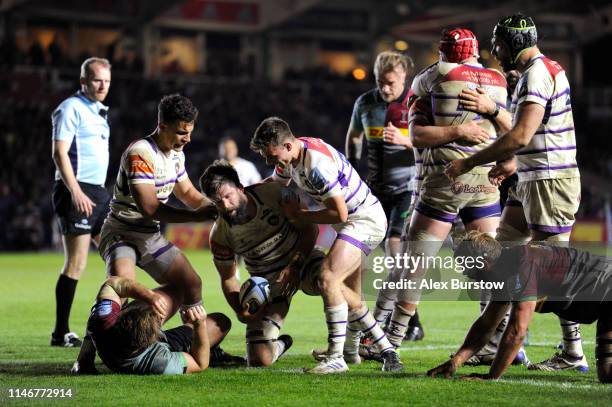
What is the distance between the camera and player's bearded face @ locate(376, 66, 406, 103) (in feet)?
28.2

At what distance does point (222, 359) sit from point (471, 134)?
2.40m

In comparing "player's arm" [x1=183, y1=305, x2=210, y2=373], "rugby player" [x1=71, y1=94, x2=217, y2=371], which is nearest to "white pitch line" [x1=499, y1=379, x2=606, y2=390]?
"player's arm" [x1=183, y1=305, x2=210, y2=373]

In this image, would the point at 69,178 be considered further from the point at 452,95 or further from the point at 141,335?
the point at 452,95

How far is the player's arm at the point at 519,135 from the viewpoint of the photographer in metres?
5.97

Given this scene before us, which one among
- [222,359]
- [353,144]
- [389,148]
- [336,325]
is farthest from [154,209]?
[389,148]

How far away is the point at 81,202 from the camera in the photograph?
8.20m

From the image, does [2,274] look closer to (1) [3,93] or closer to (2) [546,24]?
(1) [3,93]

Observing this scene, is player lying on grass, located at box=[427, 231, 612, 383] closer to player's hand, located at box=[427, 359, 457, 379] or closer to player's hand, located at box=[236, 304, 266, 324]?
player's hand, located at box=[427, 359, 457, 379]

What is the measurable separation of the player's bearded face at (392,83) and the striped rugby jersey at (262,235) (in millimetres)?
2130

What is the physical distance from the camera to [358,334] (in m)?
7.02

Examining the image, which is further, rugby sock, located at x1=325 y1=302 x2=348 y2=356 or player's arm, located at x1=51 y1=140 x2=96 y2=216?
player's arm, located at x1=51 y1=140 x2=96 y2=216

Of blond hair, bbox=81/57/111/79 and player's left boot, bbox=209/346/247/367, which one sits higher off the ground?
blond hair, bbox=81/57/111/79

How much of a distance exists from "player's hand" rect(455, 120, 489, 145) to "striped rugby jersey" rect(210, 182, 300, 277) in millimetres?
1233

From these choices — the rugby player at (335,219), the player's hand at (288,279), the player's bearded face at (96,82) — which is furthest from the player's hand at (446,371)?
the player's bearded face at (96,82)
